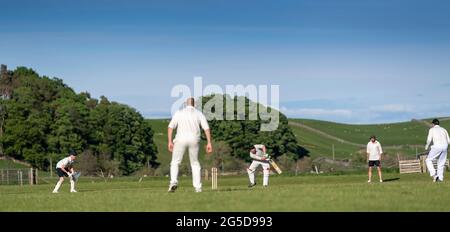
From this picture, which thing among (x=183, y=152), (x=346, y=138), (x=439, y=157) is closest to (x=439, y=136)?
(x=439, y=157)

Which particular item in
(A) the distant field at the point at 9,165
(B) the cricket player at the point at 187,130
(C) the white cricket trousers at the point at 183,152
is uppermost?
(B) the cricket player at the point at 187,130

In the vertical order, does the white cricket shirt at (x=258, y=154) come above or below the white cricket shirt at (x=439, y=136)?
below

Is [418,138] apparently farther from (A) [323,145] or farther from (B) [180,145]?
(B) [180,145]

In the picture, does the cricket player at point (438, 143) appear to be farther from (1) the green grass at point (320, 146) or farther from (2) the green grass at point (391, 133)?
(2) the green grass at point (391, 133)

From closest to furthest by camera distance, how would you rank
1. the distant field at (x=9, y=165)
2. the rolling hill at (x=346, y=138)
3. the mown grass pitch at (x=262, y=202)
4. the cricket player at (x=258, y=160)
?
the mown grass pitch at (x=262, y=202)
the cricket player at (x=258, y=160)
the distant field at (x=9, y=165)
the rolling hill at (x=346, y=138)

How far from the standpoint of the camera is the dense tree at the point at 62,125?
111625 mm

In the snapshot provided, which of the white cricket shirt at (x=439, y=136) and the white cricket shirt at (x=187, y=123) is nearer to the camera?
the white cricket shirt at (x=187, y=123)

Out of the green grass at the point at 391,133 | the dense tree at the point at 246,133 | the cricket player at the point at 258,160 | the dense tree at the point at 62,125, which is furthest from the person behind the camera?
the green grass at the point at 391,133

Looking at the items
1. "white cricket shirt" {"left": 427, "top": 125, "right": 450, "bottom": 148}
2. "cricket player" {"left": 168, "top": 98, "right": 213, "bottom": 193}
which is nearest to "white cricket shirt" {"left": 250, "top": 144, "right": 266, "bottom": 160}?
"white cricket shirt" {"left": 427, "top": 125, "right": 450, "bottom": 148}

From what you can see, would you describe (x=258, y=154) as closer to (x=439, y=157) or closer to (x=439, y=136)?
(x=439, y=157)

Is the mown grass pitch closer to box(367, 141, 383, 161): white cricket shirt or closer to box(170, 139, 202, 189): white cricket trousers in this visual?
box(170, 139, 202, 189): white cricket trousers

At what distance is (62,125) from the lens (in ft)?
367

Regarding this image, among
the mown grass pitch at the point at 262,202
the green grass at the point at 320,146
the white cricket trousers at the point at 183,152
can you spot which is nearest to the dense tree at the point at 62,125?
the green grass at the point at 320,146
